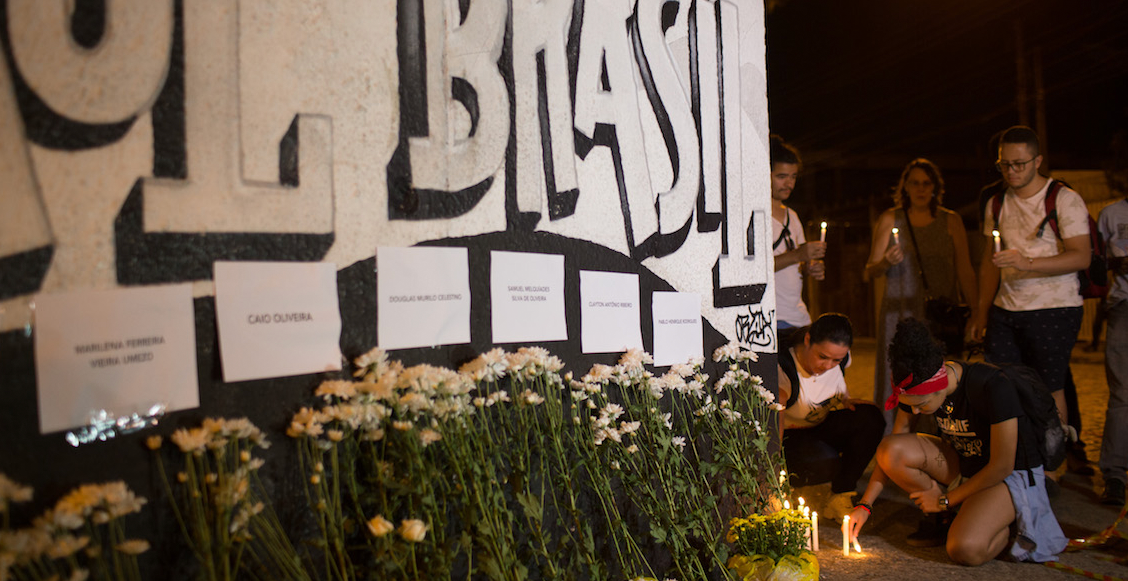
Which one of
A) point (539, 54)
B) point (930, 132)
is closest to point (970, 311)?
point (539, 54)

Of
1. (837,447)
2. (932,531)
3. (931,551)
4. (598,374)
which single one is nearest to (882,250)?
(837,447)

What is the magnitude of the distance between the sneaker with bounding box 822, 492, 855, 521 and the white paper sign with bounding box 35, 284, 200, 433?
3.53 meters

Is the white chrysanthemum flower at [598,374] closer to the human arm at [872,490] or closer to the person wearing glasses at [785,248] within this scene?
the human arm at [872,490]

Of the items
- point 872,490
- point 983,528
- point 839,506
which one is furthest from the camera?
point 839,506

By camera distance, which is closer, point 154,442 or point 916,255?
point 154,442

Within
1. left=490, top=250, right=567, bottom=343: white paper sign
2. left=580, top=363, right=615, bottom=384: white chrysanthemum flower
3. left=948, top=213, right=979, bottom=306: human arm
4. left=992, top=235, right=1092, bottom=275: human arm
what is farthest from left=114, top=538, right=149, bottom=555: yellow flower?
left=948, top=213, right=979, bottom=306: human arm

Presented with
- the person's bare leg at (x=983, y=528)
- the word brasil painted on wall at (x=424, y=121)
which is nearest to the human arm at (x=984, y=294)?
the person's bare leg at (x=983, y=528)

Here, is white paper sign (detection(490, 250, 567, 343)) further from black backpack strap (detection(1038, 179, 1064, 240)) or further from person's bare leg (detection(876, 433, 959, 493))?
black backpack strap (detection(1038, 179, 1064, 240))

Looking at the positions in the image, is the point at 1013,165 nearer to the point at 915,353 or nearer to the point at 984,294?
the point at 984,294

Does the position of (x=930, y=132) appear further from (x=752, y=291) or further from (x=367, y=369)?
(x=367, y=369)

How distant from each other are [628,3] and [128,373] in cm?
241

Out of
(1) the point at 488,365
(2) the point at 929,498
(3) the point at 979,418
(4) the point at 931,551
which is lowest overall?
(4) the point at 931,551

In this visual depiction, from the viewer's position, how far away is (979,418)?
3.80 meters

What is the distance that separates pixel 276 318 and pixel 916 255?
4.45m
